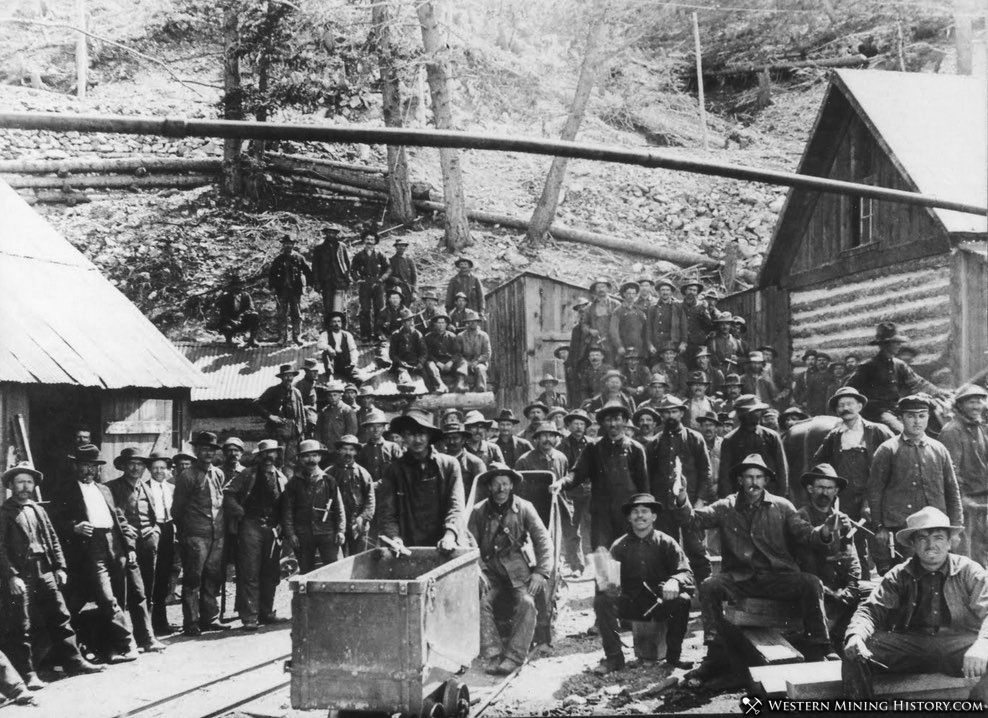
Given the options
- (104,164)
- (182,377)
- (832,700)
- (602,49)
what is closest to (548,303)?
(602,49)

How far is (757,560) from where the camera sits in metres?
6.57

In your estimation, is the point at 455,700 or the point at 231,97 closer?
the point at 455,700

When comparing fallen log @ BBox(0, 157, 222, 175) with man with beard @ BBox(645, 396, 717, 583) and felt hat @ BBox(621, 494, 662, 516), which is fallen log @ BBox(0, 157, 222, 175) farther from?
felt hat @ BBox(621, 494, 662, 516)

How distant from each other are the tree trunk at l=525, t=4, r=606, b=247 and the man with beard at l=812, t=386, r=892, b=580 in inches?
272

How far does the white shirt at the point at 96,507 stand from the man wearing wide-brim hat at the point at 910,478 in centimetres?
717

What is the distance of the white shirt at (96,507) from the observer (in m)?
7.73

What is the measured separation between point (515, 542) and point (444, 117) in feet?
26.1

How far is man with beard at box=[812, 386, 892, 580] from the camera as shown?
7773mm

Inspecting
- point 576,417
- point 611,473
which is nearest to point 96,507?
point 611,473

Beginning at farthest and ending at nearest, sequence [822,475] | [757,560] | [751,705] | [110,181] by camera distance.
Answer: [110,181] → [822,475] → [757,560] → [751,705]

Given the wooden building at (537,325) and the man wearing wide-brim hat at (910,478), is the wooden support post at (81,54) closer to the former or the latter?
the wooden building at (537,325)

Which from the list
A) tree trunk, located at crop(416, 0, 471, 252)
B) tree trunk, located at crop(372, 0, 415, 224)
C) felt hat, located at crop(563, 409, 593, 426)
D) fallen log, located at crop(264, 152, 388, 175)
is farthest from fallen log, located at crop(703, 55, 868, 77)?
felt hat, located at crop(563, 409, 593, 426)

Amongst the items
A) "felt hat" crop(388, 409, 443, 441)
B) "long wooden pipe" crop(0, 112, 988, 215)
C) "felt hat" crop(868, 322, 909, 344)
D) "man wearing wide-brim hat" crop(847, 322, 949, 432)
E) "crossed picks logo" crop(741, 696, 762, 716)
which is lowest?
"crossed picks logo" crop(741, 696, 762, 716)

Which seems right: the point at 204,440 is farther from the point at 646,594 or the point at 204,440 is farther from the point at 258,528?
the point at 646,594
